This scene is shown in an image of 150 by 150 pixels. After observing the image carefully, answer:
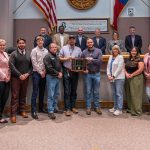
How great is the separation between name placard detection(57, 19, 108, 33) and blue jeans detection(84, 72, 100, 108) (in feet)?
12.0

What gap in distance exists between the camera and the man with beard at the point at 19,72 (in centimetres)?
557

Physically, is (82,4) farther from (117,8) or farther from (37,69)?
(37,69)

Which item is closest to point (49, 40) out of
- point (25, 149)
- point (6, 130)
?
point (6, 130)

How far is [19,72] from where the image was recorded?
559 centimetres

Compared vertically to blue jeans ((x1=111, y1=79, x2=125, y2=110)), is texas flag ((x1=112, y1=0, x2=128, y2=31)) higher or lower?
higher

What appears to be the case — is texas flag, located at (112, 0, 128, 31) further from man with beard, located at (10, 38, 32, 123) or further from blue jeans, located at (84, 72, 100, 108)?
man with beard, located at (10, 38, 32, 123)

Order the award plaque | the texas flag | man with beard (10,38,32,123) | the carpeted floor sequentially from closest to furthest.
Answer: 1. the carpeted floor
2. man with beard (10,38,32,123)
3. the award plaque
4. the texas flag

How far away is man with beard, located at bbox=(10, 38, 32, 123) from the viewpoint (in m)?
5.57

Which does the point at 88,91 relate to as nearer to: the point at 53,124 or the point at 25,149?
the point at 53,124

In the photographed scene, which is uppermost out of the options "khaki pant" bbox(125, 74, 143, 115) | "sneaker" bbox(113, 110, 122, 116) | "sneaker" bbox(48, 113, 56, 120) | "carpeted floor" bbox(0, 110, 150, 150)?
"khaki pant" bbox(125, 74, 143, 115)

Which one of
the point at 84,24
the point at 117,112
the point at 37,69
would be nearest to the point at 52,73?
the point at 37,69

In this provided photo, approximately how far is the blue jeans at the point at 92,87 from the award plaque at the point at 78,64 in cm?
22

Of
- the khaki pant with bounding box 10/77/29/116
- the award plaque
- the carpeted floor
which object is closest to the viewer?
the carpeted floor

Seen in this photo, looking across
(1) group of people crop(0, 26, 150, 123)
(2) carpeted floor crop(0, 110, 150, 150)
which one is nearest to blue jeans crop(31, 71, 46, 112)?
(1) group of people crop(0, 26, 150, 123)
